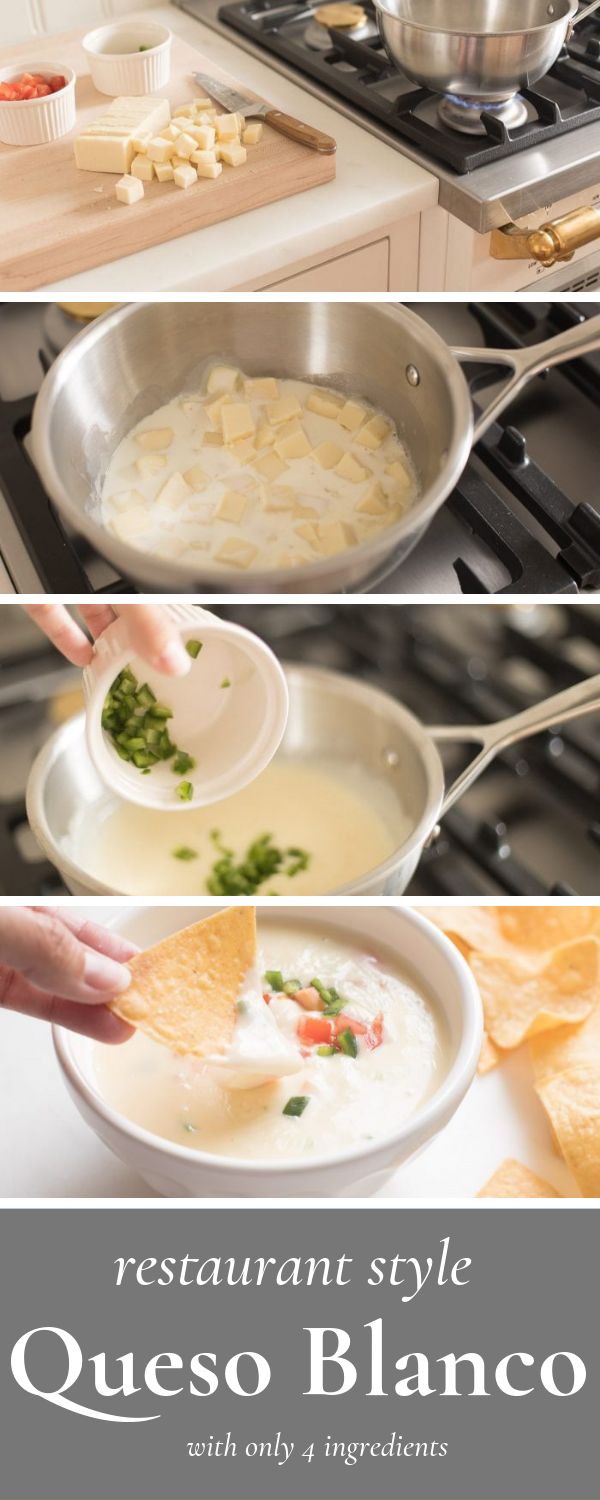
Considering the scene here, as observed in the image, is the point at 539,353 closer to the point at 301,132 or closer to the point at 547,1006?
the point at 547,1006

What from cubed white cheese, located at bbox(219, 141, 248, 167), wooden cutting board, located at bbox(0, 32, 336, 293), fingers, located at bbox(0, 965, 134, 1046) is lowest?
fingers, located at bbox(0, 965, 134, 1046)

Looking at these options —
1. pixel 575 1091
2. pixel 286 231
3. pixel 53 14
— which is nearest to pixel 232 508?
pixel 575 1091

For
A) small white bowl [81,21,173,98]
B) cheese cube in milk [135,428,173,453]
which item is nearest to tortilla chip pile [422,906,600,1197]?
cheese cube in milk [135,428,173,453]

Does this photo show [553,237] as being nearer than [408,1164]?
Yes

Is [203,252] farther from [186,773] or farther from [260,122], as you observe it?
[186,773]

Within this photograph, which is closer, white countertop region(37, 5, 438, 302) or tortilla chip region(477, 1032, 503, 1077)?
tortilla chip region(477, 1032, 503, 1077)

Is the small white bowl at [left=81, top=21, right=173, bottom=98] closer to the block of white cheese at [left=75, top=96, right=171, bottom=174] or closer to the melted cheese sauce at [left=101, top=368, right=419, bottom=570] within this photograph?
the block of white cheese at [left=75, top=96, right=171, bottom=174]

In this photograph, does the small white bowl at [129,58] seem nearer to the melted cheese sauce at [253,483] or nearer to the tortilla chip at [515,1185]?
the melted cheese sauce at [253,483]
